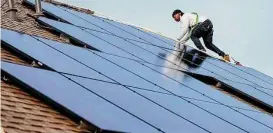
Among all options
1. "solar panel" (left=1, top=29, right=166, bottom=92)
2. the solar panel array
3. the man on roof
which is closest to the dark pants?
the man on roof

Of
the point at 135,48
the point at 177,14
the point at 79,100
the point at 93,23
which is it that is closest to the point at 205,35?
the point at 177,14

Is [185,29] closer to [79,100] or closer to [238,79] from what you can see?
[238,79]

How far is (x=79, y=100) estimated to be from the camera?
6.74 metres

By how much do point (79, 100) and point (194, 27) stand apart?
11.7 m

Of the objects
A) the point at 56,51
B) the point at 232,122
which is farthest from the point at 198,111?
the point at 56,51

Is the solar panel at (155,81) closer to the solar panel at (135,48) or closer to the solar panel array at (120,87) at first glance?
the solar panel array at (120,87)

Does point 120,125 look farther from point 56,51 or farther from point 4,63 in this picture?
point 56,51

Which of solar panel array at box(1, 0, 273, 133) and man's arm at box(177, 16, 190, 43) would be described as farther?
man's arm at box(177, 16, 190, 43)

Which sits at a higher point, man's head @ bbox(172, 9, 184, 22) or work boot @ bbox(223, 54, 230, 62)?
man's head @ bbox(172, 9, 184, 22)

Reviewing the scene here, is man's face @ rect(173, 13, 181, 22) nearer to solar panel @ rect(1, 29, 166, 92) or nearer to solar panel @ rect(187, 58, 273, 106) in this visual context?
solar panel @ rect(187, 58, 273, 106)

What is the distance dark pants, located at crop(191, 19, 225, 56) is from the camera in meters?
17.8

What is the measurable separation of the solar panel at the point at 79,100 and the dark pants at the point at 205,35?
1082cm

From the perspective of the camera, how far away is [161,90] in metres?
9.20

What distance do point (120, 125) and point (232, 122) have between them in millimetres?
3075
